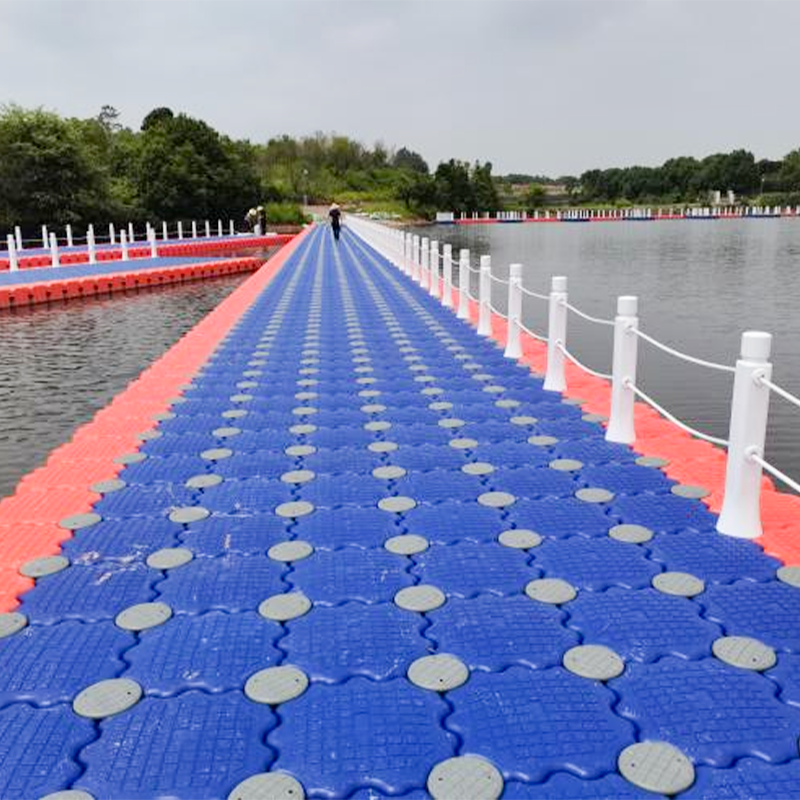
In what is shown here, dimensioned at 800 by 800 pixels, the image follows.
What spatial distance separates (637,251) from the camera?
156 feet

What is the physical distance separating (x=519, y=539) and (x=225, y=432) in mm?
3229

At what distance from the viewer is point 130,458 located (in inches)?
239

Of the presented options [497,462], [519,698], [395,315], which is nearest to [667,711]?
[519,698]

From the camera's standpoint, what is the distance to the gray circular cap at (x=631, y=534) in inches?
177

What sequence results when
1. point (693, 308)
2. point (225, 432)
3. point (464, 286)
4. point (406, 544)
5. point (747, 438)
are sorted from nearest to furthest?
point (747, 438), point (406, 544), point (225, 432), point (464, 286), point (693, 308)

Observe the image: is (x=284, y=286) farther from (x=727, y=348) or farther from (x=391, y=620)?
(x=391, y=620)

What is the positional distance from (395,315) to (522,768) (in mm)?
11525

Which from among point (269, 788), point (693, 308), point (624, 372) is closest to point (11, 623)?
point (269, 788)

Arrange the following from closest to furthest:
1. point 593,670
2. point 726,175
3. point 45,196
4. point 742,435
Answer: point 593,670 → point 742,435 → point 45,196 → point 726,175

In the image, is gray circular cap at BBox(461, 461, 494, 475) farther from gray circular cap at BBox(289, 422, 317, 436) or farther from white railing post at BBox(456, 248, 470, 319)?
white railing post at BBox(456, 248, 470, 319)

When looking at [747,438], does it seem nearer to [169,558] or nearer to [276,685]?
[276,685]

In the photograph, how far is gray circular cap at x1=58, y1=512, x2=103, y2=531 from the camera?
477 centimetres

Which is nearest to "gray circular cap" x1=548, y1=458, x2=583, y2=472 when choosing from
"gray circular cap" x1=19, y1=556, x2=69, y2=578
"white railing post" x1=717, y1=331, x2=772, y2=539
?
"white railing post" x1=717, y1=331, x2=772, y2=539

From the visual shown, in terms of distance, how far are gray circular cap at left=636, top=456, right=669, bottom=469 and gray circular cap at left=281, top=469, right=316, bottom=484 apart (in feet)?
8.27
